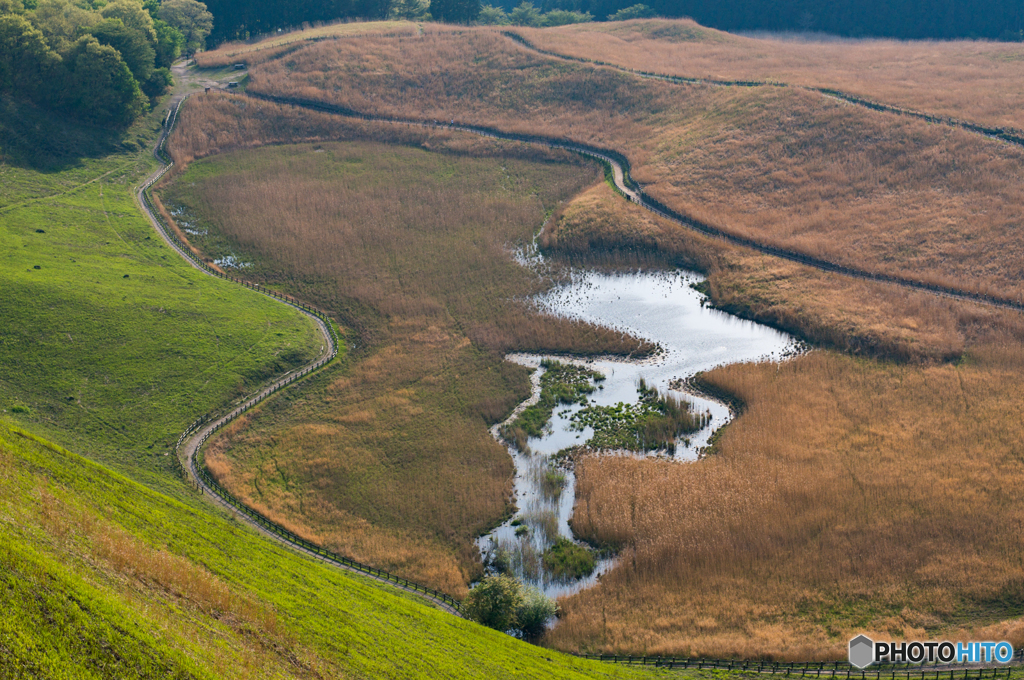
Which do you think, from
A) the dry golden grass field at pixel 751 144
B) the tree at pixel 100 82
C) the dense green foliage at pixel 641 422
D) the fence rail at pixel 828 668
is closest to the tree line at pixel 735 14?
the dry golden grass field at pixel 751 144

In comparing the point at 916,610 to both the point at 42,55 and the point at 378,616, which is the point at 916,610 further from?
the point at 42,55

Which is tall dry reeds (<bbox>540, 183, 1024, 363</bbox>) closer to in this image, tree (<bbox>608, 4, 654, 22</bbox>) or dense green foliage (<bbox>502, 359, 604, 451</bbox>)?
dense green foliage (<bbox>502, 359, 604, 451</bbox>)

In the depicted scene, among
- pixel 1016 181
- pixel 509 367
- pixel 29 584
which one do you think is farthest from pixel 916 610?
pixel 1016 181

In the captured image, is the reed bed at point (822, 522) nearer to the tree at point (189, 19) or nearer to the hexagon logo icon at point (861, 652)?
the hexagon logo icon at point (861, 652)

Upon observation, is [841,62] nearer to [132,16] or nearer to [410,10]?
[410,10]

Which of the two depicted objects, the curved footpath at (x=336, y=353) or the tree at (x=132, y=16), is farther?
the tree at (x=132, y=16)

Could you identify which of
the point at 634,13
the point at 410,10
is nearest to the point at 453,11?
the point at 410,10
